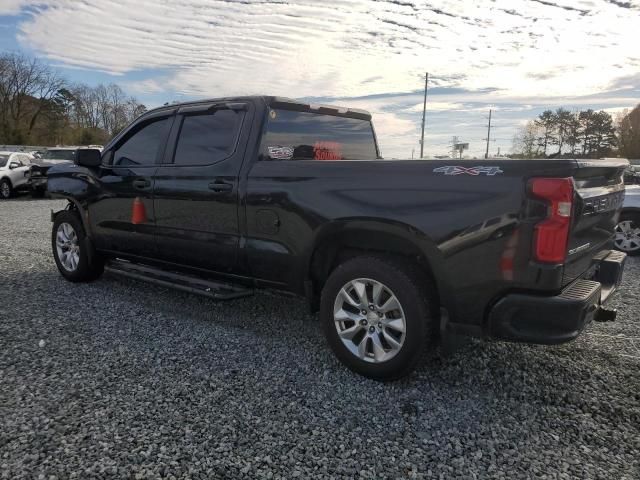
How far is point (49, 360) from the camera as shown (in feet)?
11.7

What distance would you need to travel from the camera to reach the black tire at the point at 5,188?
17733 millimetres

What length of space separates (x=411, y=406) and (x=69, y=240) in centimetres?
442

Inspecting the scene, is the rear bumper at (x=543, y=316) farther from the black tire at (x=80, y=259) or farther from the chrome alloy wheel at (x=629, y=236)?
the chrome alloy wheel at (x=629, y=236)

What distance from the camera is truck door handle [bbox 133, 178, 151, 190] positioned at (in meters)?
4.65

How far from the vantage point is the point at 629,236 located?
307 inches

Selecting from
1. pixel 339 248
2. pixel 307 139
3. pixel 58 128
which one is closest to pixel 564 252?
pixel 339 248

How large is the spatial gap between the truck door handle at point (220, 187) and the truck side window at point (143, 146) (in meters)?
0.97

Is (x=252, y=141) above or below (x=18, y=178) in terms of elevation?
above

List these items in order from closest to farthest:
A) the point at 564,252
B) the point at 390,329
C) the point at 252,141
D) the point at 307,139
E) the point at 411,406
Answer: the point at 564,252
the point at 411,406
the point at 390,329
the point at 252,141
the point at 307,139

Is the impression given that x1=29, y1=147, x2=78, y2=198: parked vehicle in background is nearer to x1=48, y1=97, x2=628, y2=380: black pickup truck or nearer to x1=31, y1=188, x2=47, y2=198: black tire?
x1=31, y1=188, x2=47, y2=198: black tire

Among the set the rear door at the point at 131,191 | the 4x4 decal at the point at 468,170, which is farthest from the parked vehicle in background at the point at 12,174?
the 4x4 decal at the point at 468,170

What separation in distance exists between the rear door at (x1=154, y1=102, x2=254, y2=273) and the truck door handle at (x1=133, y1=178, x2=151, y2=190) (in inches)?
5.5

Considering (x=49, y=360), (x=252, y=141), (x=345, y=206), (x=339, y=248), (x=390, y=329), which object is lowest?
(x=49, y=360)

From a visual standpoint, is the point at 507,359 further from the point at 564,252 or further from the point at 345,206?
the point at 345,206
